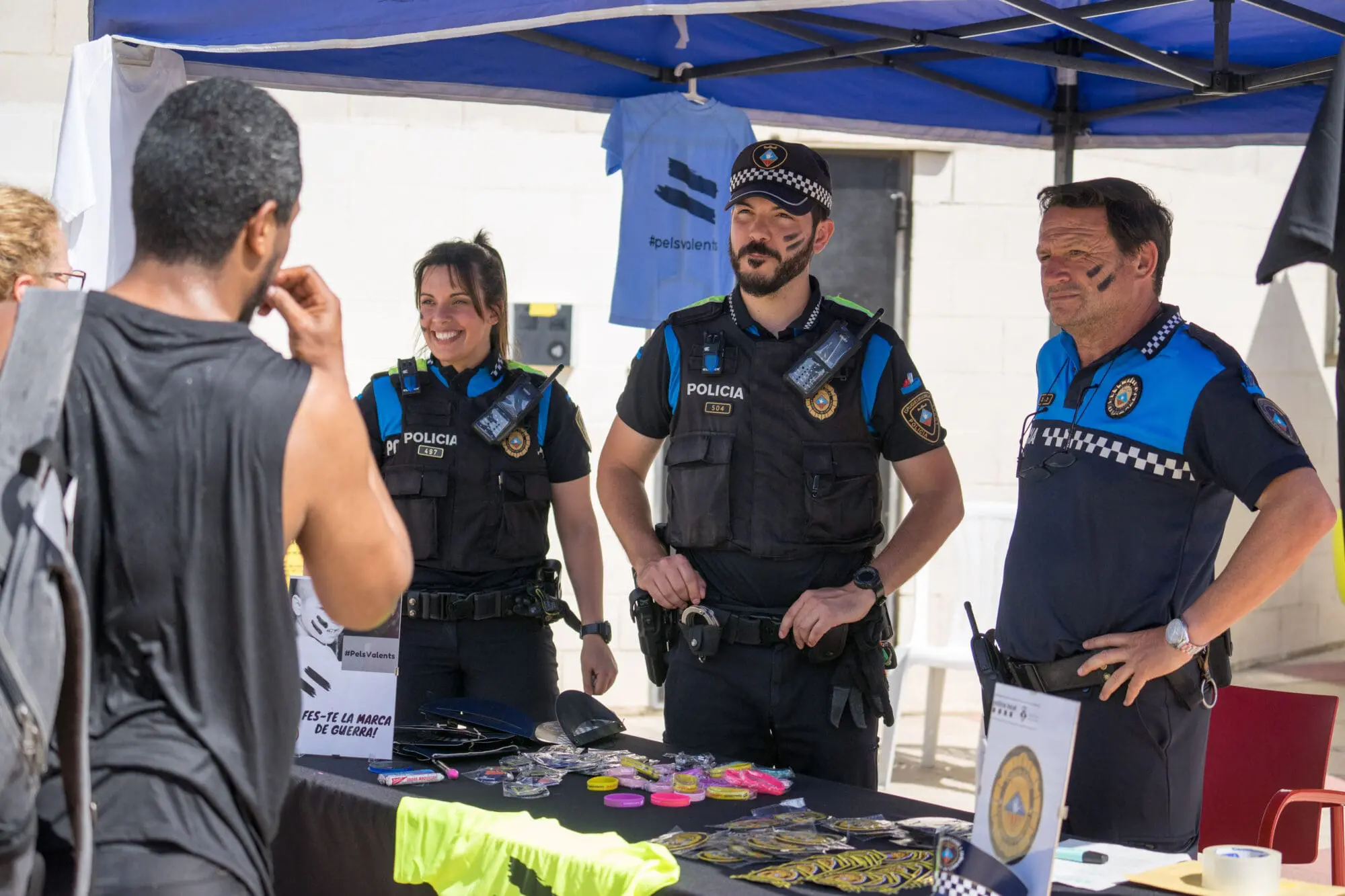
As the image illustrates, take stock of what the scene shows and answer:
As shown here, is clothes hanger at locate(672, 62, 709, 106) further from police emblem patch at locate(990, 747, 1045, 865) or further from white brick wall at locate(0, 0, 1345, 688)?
police emblem patch at locate(990, 747, 1045, 865)

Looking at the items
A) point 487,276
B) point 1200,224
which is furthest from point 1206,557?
point 1200,224

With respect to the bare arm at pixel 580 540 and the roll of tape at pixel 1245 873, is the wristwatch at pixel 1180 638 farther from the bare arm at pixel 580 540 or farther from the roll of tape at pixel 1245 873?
the bare arm at pixel 580 540

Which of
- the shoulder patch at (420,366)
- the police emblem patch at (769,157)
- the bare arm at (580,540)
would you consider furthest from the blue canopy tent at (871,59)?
the bare arm at (580,540)

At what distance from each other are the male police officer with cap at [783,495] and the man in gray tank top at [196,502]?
168 cm

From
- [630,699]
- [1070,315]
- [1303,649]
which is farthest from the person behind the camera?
[1303,649]

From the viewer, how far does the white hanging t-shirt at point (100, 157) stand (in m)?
3.42

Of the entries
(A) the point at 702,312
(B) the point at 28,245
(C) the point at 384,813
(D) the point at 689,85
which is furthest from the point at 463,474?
(D) the point at 689,85

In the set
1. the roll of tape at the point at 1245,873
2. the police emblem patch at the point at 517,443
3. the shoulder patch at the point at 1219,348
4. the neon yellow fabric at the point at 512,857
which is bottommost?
the neon yellow fabric at the point at 512,857

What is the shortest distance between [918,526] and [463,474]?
1169 mm

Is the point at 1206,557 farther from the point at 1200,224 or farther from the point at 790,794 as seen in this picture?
the point at 1200,224

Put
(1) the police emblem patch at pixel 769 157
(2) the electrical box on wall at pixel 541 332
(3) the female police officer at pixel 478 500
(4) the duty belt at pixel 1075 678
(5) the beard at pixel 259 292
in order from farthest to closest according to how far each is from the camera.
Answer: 1. (2) the electrical box on wall at pixel 541 332
2. (3) the female police officer at pixel 478 500
3. (1) the police emblem patch at pixel 769 157
4. (4) the duty belt at pixel 1075 678
5. (5) the beard at pixel 259 292

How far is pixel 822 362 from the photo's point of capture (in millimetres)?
3410

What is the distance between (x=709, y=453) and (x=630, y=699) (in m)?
3.78

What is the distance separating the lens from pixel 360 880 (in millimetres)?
2701
